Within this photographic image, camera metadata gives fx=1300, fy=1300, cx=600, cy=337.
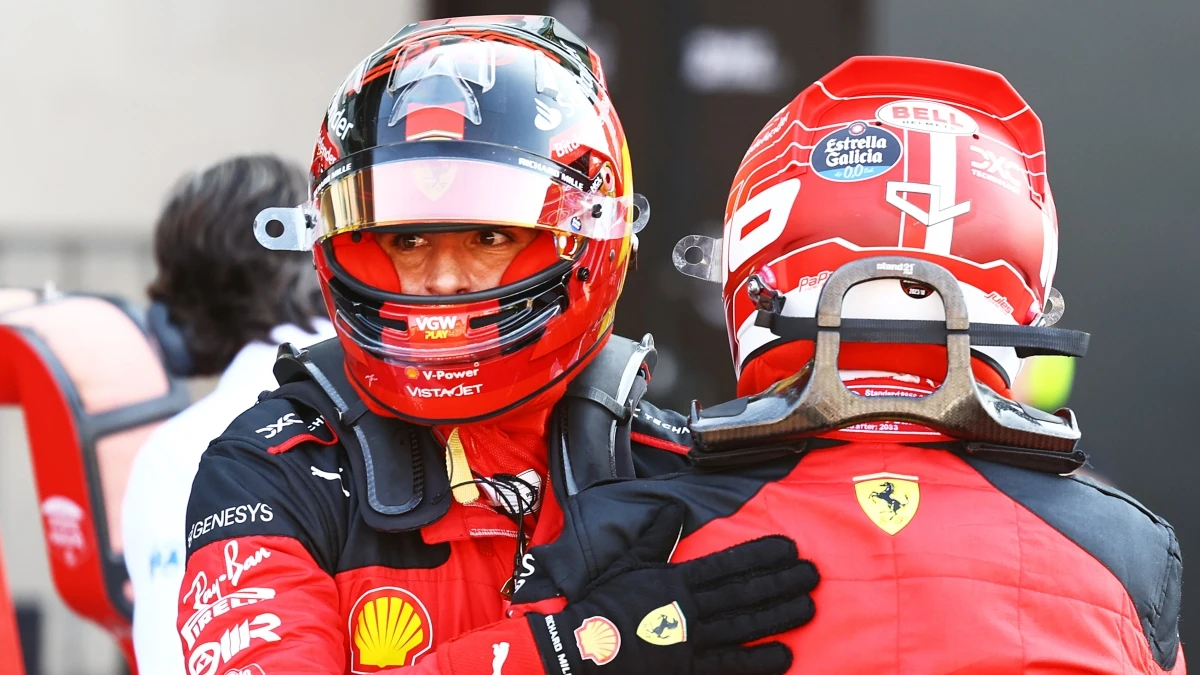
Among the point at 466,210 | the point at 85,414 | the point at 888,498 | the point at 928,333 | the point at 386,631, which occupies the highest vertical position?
the point at 466,210

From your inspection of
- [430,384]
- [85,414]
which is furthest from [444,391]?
[85,414]

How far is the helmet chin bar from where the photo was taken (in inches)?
49.1

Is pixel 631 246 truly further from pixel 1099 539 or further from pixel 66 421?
pixel 66 421

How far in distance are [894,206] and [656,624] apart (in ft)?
1.60

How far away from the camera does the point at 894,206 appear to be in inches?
52.5

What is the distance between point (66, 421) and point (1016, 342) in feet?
7.84

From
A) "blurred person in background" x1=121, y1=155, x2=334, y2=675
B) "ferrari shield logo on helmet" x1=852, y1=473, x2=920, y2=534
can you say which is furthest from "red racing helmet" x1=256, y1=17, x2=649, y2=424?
"blurred person in background" x1=121, y1=155, x2=334, y2=675

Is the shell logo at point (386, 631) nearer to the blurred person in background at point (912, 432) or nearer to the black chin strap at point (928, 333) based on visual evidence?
the blurred person in background at point (912, 432)

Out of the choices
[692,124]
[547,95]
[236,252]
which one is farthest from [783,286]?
[692,124]

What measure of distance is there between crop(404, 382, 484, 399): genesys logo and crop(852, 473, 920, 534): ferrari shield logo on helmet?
0.56 m

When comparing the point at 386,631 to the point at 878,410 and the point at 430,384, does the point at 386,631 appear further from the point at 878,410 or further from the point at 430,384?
the point at 878,410

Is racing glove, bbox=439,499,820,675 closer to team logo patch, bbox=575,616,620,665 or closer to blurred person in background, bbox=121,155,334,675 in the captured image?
team logo patch, bbox=575,616,620,665

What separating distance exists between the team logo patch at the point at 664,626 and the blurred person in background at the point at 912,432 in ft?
0.20

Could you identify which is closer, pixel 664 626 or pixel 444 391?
pixel 664 626
